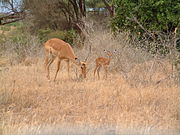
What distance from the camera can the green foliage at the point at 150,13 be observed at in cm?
1012

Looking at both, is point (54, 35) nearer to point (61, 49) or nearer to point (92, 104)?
point (61, 49)

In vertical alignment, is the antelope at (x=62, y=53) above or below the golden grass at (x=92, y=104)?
above

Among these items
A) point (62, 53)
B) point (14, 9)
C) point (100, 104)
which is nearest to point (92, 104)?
point (100, 104)

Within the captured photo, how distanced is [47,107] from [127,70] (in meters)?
2.94

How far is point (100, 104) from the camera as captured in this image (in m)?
5.20

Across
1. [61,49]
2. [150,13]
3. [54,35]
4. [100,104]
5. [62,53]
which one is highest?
[150,13]

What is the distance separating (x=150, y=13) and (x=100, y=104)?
652 centimetres

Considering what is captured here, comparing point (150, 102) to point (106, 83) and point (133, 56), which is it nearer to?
point (106, 83)

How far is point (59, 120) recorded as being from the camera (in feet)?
14.1

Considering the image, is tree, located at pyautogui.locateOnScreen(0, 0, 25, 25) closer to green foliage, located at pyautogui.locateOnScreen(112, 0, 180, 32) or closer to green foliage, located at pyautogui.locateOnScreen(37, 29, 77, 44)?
green foliage, located at pyautogui.locateOnScreen(37, 29, 77, 44)

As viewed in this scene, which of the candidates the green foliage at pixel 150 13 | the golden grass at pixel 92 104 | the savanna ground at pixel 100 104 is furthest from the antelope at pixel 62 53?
the green foliage at pixel 150 13

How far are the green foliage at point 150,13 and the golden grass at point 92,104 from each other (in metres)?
4.33

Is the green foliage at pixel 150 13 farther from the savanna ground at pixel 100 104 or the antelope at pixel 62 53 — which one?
the antelope at pixel 62 53

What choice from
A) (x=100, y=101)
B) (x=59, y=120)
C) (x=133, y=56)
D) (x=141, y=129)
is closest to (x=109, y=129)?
(x=141, y=129)
